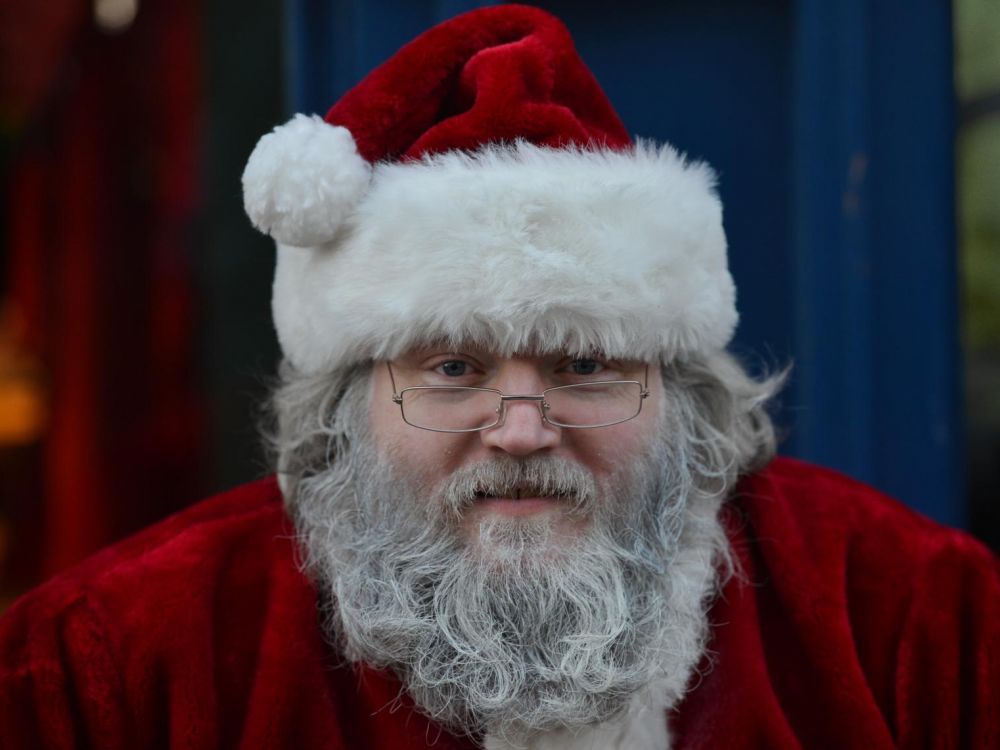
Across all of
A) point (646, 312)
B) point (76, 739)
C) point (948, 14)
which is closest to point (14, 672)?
point (76, 739)

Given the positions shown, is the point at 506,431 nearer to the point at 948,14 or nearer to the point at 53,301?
the point at 948,14

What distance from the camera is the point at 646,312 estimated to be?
1.90 meters

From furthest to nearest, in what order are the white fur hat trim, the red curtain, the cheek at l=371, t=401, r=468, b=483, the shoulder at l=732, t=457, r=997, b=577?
1. the red curtain
2. the shoulder at l=732, t=457, r=997, b=577
3. the cheek at l=371, t=401, r=468, b=483
4. the white fur hat trim

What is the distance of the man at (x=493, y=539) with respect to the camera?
1.83 meters

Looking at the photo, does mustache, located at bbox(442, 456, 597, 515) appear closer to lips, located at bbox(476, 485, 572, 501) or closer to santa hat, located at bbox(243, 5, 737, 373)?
lips, located at bbox(476, 485, 572, 501)

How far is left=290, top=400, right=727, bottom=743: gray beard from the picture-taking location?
1887 mm

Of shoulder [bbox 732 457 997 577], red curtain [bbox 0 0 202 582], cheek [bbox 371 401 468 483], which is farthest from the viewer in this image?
red curtain [bbox 0 0 202 582]

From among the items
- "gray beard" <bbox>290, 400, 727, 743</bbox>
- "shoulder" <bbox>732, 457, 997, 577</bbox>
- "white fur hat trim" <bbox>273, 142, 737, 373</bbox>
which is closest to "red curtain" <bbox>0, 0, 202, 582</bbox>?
"white fur hat trim" <bbox>273, 142, 737, 373</bbox>

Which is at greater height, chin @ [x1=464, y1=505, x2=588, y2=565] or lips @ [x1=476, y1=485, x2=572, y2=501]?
lips @ [x1=476, y1=485, x2=572, y2=501]

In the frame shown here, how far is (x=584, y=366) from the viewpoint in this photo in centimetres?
195

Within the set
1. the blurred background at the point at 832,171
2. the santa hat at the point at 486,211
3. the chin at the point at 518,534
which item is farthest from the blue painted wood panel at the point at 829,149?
the chin at the point at 518,534

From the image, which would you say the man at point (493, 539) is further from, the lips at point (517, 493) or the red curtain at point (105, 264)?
the red curtain at point (105, 264)

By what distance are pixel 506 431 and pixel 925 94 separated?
146 centimetres

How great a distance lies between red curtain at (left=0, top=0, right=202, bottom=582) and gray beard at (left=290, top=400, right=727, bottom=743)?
3.29m
